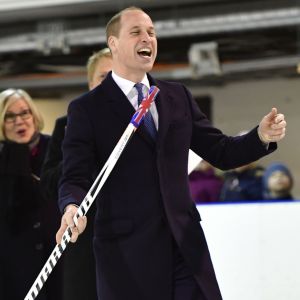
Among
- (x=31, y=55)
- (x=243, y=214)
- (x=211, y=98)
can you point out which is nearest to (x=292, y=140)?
(x=211, y=98)

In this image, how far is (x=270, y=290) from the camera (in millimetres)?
3330

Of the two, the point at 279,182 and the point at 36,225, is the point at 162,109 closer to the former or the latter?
the point at 36,225

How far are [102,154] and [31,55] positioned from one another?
8197 mm

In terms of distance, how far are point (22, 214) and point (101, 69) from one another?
747 millimetres

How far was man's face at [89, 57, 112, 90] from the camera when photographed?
284cm

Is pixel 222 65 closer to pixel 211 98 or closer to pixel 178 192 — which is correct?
pixel 211 98

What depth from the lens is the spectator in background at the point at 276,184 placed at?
5.35 meters

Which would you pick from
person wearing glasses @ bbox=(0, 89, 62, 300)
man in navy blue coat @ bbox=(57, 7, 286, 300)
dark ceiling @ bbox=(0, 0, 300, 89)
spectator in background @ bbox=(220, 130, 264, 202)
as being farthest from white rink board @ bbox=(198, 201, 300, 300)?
dark ceiling @ bbox=(0, 0, 300, 89)

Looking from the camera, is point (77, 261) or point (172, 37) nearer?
point (77, 261)

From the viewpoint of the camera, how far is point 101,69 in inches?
112

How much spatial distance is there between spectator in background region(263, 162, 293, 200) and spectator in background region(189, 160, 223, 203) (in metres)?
0.47

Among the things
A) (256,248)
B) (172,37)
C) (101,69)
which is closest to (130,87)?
(101,69)

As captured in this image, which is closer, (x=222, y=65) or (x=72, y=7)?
(x=72, y=7)

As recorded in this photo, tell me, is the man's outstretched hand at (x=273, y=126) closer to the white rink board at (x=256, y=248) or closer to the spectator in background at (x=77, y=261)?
the spectator in background at (x=77, y=261)
